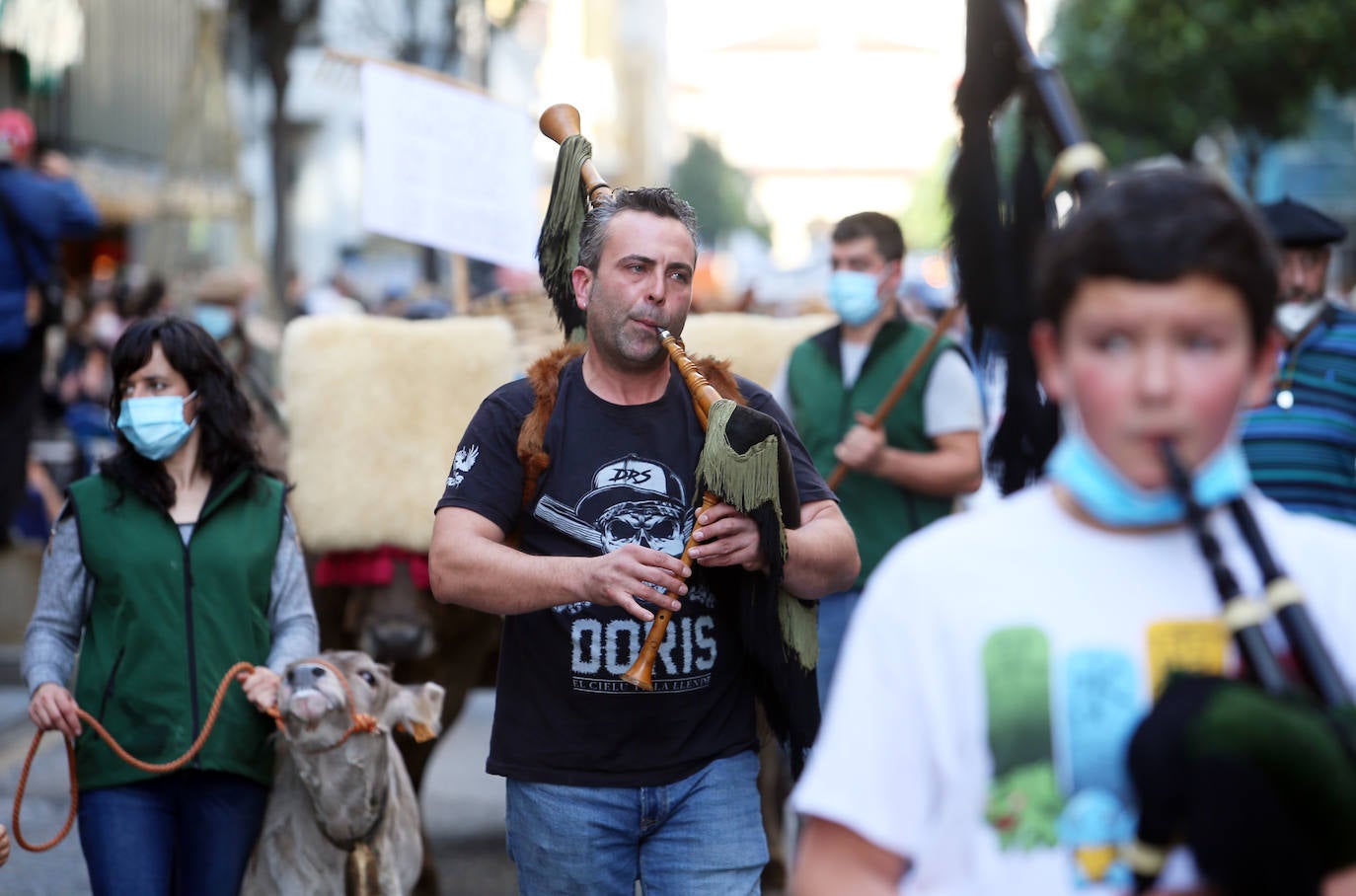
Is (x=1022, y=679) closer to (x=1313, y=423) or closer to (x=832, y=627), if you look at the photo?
(x=832, y=627)

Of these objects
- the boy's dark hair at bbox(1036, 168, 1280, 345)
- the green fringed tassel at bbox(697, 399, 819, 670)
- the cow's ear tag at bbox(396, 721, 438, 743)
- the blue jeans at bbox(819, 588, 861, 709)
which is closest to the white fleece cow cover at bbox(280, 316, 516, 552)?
the blue jeans at bbox(819, 588, 861, 709)

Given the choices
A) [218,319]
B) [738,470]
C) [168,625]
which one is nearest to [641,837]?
[738,470]

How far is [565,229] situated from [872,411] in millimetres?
2054

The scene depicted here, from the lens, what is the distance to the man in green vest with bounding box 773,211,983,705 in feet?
18.9

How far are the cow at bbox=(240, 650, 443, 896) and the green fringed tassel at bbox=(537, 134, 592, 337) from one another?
1050 mm

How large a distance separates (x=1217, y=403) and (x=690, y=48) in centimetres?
15118

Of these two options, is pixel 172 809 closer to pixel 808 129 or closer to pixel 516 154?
pixel 516 154

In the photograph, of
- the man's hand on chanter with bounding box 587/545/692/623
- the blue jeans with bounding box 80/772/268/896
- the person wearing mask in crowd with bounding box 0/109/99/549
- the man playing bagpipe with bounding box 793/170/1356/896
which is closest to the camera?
the man playing bagpipe with bounding box 793/170/1356/896

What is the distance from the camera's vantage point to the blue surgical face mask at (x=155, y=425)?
14.3 feet

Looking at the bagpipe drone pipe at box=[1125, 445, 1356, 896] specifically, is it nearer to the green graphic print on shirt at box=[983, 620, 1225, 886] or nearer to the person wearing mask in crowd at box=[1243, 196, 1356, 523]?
the green graphic print on shirt at box=[983, 620, 1225, 886]

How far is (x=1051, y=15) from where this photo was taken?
35344 mm

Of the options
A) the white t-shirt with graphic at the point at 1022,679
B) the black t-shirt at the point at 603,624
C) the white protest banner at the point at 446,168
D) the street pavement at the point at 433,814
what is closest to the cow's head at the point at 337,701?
the black t-shirt at the point at 603,624

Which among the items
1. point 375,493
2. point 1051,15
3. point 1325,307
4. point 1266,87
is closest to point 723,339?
point 375,493

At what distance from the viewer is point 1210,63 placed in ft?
81.6
